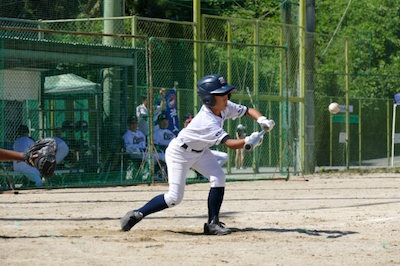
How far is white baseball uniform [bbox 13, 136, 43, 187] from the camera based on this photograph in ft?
45.4

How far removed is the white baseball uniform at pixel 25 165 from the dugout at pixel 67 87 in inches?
12.7

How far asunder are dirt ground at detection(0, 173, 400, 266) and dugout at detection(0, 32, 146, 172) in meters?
1.62

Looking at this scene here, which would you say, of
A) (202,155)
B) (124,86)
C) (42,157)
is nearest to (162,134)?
(124,86)

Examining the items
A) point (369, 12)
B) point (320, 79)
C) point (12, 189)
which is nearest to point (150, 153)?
point (12, 189)

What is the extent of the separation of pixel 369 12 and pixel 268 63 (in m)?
14.9

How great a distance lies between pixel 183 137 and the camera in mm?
8031

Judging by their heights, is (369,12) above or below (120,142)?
above

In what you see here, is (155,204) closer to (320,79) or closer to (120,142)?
(120,142)

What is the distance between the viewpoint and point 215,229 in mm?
8016

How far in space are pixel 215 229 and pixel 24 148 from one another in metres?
6.63

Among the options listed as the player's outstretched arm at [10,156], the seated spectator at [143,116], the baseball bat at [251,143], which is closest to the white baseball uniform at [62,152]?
the seated spectator at [143,116]

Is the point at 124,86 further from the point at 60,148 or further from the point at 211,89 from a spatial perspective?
the point at 211,89

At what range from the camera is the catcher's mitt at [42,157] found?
7094 millimetres

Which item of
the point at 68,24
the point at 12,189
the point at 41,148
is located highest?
the point at 68,24
